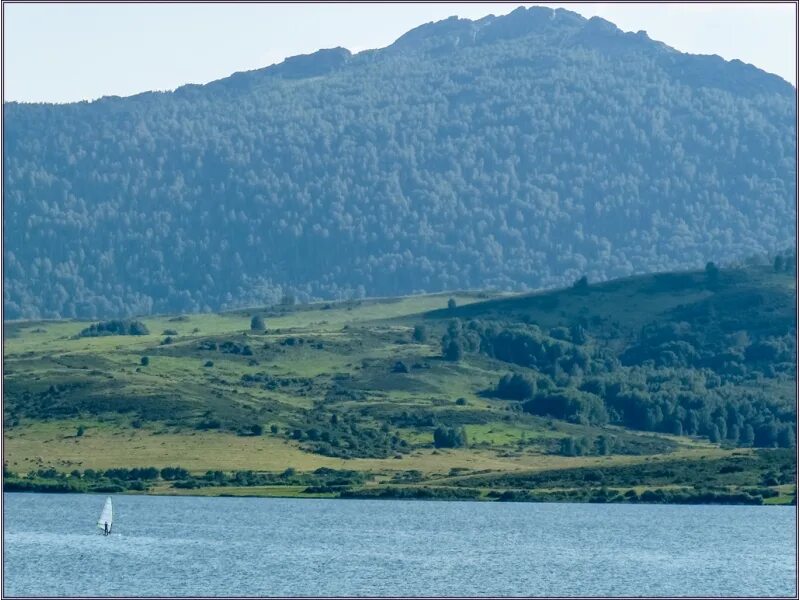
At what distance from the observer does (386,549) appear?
132 m

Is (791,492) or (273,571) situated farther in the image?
(791,492)

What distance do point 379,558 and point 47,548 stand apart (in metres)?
25.1

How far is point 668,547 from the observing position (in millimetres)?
142375

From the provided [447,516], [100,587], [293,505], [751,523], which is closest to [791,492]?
[751,523]

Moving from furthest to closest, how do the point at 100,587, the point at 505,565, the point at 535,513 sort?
the point at 535,513, the point at 505,565, the point at 100,587

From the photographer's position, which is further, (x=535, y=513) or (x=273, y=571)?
(x=535, y=513)

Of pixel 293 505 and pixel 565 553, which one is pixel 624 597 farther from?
pixel 293 505

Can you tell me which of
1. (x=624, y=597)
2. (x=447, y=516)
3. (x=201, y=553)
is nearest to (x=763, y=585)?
(x=624, y=597)

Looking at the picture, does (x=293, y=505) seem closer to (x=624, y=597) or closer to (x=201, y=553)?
(x=201, y=553)

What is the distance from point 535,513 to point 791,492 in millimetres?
33249

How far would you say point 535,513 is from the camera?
598 ft

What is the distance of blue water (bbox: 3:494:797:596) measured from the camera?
108 meters

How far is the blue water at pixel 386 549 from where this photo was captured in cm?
10825

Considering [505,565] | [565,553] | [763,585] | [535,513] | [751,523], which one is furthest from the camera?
[535,513]
